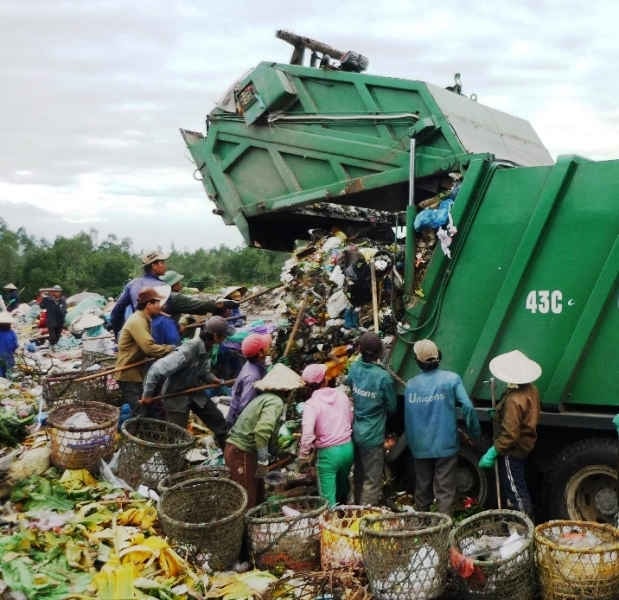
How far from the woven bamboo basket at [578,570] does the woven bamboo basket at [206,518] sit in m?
1.61

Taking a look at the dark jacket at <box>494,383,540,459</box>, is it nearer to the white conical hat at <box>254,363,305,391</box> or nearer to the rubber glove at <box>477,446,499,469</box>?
the rubber glove at <box>477,446,499,469</box>

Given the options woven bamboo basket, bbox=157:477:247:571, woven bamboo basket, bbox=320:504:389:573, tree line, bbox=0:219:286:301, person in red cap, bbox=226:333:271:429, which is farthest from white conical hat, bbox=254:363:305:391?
tree line, bbox=0:219:286:301

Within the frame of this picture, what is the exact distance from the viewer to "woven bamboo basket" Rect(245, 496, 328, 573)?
3.96 m

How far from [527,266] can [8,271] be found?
82.9 ft

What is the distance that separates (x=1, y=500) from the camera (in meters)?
4.46

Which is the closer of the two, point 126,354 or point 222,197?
point 126,354

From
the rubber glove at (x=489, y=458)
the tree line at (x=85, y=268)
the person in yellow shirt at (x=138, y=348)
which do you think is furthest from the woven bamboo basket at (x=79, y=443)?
the tree line at (x=85, y=268)

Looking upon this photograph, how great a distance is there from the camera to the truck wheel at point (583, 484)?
13.7ft

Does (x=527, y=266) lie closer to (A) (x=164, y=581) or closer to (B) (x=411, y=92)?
(B) (x=411, y=92)

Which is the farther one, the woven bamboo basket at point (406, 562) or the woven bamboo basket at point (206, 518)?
the woven bamboo basket at point (206, 518)

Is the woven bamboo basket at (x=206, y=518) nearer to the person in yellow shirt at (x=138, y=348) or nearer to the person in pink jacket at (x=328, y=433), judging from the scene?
the person in pink jacket at (x=328, y=433)

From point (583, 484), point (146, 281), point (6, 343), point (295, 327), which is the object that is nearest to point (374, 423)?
point (583, 484)

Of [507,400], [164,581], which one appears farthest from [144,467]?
[507,400]

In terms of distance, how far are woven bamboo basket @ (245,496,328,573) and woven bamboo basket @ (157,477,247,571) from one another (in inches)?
3.9
